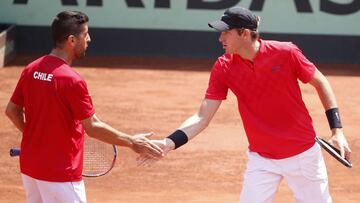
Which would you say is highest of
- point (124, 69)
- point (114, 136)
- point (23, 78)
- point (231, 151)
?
point (23, 78)

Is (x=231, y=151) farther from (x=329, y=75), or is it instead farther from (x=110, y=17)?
(x=110, y=17)

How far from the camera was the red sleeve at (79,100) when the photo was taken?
5583 mm

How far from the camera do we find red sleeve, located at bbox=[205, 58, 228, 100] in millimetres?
6512

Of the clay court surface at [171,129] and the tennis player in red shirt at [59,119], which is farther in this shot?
the clay court surface at [171,129]

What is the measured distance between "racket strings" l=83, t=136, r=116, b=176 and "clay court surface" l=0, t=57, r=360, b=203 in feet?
7.84

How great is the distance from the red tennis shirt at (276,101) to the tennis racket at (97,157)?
45.8 inches

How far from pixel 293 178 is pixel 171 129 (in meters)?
6.19

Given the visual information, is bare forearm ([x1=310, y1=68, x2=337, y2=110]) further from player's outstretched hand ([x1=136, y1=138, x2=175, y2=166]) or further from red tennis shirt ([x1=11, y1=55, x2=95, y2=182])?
red tennis shirt ([x1=11, y1=55, x2=95, y2=182])

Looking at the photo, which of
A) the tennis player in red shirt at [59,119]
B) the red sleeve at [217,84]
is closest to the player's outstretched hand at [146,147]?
the tennis player in red shirt at [59,119]

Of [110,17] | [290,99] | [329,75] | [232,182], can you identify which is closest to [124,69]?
[110,17]

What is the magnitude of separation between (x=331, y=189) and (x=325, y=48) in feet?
30.6

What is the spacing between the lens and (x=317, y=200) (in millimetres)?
6273

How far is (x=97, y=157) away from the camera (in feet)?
22.2

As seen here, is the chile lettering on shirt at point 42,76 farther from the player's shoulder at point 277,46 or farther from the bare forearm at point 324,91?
the bare forearm at point 324,91
